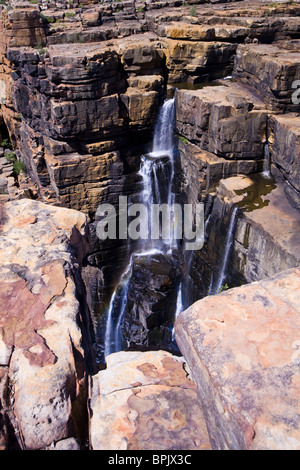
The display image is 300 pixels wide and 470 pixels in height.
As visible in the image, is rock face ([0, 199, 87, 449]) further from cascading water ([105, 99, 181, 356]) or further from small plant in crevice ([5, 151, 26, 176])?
small plant in crevice ([5, 151, 26, 176])

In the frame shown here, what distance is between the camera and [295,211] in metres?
9.95

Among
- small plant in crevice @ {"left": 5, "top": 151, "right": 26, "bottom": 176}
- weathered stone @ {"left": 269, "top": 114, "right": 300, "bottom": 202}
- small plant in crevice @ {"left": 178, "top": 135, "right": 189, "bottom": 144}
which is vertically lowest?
small plant in crevice @ {"left": 5, "top": 151, "right": 26, "bottom": 176}

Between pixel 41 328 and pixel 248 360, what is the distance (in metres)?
1.93

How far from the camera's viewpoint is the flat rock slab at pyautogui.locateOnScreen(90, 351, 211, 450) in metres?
3.32

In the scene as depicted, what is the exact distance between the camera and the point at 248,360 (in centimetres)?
344

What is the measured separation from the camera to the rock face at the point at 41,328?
3.19 m

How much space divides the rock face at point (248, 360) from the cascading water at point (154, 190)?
9.84 metres

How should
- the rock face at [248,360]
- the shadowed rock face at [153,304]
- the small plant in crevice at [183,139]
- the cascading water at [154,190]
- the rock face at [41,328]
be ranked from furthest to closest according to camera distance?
the shadowed rock face at [153,304] < the cascading water at [154,190] < the small plant in crevice at [183,139] < the rock face at [41,328] < the rock face at [248,360]

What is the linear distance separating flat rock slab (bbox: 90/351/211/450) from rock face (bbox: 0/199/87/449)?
22 cm

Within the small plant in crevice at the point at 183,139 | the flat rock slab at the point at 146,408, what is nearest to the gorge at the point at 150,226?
the flat rock slab at the point at 146,408

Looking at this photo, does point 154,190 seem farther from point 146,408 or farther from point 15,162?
point 146,408

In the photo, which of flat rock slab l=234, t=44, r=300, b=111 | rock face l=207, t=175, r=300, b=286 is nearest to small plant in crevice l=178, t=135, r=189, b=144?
rock face l=207, t=175, r=300, b=286

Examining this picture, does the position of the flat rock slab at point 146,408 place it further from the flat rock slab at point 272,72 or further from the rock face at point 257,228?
the flat rock slab at point 272,72

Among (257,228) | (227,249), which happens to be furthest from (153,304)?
(257,228)
